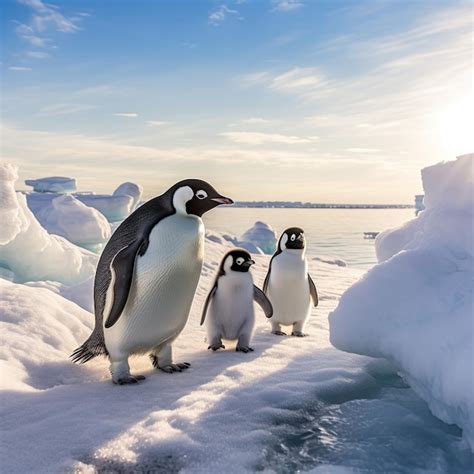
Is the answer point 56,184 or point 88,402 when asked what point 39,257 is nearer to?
point 88,402

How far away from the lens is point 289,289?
4.31 meters

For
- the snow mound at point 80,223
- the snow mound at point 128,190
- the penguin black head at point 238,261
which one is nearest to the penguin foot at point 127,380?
the penguin black head at point 238,261

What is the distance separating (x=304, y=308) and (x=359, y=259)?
13.7 m

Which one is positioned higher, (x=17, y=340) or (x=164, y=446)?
(x=17, y=340)

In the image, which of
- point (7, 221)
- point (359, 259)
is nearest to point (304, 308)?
point (7, 221)

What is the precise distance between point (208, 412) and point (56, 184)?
24.9 m

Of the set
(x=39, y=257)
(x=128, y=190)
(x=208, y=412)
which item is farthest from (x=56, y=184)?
(x=208, y=412)

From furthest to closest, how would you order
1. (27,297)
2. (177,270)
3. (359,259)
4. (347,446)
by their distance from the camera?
(359,259)
(27,297)
(177,270)
(347,446)

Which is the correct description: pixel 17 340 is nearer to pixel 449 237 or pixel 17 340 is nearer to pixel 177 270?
pixel 177 270

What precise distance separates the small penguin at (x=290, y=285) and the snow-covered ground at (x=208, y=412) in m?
0.72

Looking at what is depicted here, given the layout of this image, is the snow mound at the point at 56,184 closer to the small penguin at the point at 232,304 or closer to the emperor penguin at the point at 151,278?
the small penguin at the point at 232,304

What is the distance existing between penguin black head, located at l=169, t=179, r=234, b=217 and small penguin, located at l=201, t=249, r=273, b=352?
88 cm

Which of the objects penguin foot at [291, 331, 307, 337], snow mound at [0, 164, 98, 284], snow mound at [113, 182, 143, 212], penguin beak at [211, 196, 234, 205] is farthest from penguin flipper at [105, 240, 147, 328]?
snow mound at [113, 182, 143, 212]

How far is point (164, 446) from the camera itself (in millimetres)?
1877
